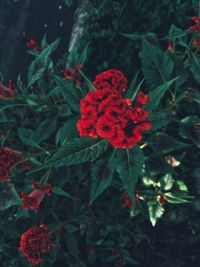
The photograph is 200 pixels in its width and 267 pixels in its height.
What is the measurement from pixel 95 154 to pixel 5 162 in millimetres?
532

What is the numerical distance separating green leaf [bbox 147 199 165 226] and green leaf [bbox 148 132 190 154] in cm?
42

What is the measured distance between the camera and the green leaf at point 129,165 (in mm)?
1850

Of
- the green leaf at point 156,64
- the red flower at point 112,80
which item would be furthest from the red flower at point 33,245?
the green leaf at point 156,64

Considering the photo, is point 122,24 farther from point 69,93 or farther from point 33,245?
point 33,245

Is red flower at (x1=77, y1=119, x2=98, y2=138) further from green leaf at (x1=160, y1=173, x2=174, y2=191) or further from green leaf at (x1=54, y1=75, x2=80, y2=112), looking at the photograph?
green leaf at (x1=160, y1=173, x2=174, y2=191)

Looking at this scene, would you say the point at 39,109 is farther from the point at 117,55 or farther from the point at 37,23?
the point at 37,23

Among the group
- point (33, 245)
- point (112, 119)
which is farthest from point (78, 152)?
point (33, 245)

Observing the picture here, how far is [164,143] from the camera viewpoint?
2268mm

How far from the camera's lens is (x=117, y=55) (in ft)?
11.1

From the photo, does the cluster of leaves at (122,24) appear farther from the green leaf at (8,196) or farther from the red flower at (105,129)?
the red flower at (105,129)

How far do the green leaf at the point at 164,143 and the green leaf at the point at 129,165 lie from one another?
0.34 m

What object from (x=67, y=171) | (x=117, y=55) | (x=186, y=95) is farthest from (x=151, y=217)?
(x=117, y=55)

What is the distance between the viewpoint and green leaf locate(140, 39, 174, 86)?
2.48 m

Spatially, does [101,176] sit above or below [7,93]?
below
